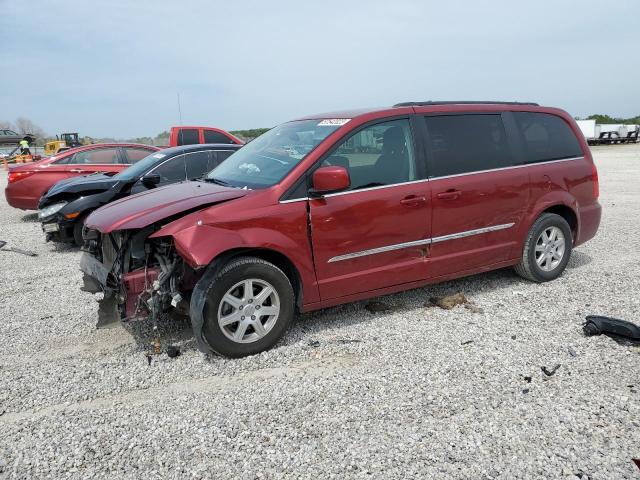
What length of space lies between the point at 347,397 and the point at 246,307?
1.04 meters

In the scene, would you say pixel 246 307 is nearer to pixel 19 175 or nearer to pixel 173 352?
pixel 173 352

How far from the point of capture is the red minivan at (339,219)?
3.74m

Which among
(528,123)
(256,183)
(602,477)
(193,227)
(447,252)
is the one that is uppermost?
(528,123)

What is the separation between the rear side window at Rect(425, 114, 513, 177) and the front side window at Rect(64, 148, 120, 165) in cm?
856

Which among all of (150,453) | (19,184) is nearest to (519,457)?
(150,453)

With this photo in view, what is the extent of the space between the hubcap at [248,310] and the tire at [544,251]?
2884 mm

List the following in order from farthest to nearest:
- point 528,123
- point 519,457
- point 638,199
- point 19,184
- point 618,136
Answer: point 618,136 → point 638,199 → point 19,184 → point 528,123 → point 519,457

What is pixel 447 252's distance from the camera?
4.68 metres

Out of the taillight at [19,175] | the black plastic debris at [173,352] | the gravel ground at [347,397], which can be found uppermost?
the taillight at [19,175]

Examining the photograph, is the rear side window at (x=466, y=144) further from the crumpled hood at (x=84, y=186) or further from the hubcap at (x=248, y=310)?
the crumpled hood at (x=84, y=186)

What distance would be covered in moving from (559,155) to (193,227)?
A: 4025mm

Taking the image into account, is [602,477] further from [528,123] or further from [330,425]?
[528,123]

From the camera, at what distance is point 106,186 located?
25.1ft

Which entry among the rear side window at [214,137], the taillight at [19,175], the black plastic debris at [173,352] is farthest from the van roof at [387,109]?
the rear side window at [214,137]
